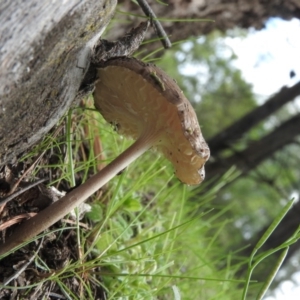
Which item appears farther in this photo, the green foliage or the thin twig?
the green foliage

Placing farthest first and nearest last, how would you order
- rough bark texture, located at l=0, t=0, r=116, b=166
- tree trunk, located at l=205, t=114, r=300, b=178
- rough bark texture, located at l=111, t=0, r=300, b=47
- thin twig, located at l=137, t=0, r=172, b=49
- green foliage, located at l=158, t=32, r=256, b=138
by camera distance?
green foliage, located at l=158, t=32, r=256, b=138
tree trunk, located at l=205, t=114, r=300, b=178
rough bark texture, located at l=111, t=0, r=300, b=47
thin twig, located at l=137, t=0, r=172, b=49
rough bark texture, located at l=0, t=0, r=116, b=166

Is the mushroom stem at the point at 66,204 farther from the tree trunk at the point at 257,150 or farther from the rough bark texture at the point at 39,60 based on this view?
the tree trunk at the point at 257,150

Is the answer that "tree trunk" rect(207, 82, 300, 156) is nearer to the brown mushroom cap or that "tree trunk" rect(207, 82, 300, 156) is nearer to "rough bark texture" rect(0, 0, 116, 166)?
the brown mushroom cap

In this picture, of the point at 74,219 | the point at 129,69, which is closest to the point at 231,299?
the point at 74,219

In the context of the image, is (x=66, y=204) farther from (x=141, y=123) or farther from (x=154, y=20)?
(x=154, y=20)

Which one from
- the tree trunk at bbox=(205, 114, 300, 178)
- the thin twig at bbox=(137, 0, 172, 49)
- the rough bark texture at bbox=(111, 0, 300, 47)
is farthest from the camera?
the tree trunk at bbox=(205, 114, 300, 178)

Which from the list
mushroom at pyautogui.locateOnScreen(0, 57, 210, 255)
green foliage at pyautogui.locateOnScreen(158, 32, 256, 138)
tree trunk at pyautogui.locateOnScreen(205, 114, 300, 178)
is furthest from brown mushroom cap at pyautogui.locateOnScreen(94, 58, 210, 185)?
green foliage at pyautogui.locateOnScreen(158, 32, 256, 138)

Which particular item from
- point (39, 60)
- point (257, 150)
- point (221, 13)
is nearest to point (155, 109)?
point (39, 60)
